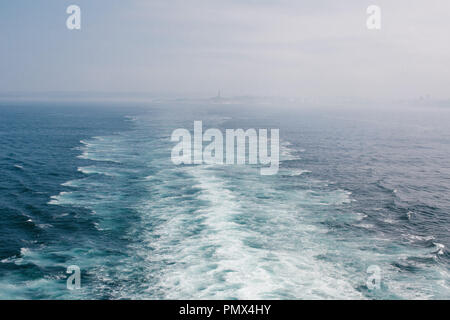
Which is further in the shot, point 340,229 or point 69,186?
point 69,186

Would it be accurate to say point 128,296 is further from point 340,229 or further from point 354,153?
point 354,153

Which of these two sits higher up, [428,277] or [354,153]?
[354,153]

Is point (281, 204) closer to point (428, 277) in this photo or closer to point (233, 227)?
point (233, 227)
